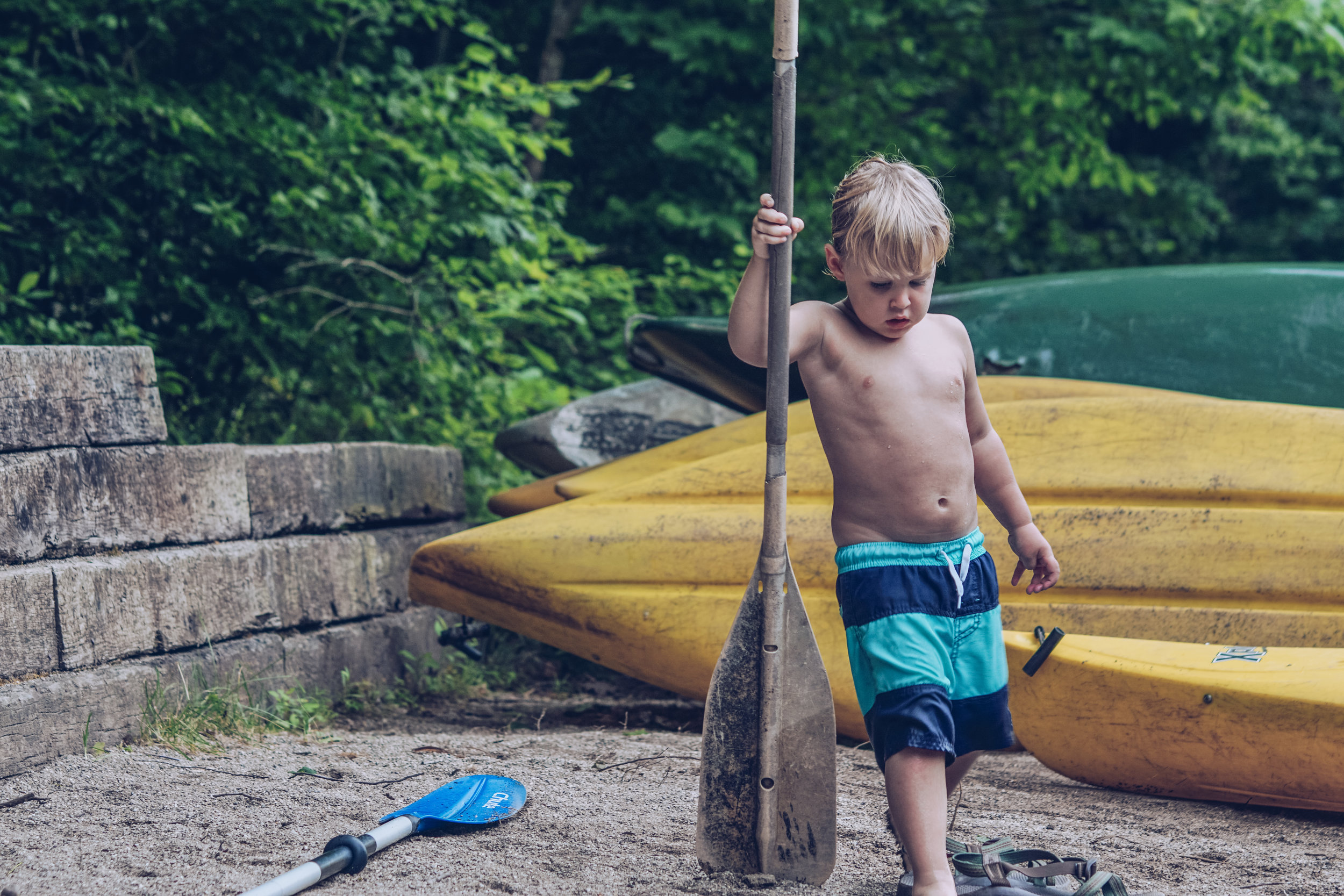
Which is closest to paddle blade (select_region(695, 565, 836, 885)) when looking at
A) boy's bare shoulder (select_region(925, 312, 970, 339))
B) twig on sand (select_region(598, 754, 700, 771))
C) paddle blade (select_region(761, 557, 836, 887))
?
paddle blade (select_region(761, 557, 836, 887))

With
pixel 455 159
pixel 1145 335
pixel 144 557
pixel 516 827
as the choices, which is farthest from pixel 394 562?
pixel 1145 335

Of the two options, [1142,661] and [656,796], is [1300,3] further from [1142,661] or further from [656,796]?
[656,796]

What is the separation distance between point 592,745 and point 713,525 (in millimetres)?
673

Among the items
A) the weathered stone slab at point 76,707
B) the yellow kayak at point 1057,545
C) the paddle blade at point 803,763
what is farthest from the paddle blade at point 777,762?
the weathered stone slab at point 76,707

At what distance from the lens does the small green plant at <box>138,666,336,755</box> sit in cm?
216

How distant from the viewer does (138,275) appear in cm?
328

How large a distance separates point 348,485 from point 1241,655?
89.7 inches

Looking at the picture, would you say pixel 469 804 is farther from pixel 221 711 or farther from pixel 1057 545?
pixel 1057 545

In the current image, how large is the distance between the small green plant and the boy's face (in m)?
1.55

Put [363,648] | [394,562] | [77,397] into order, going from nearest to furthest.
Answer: [77,397], [363,648], [394,562]

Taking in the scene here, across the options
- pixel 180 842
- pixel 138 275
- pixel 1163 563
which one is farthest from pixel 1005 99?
pixel 180 842

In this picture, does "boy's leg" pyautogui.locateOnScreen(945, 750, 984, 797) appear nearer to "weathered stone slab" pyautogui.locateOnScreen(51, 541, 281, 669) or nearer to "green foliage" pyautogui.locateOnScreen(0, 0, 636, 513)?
"weathered stone slab" pyautogui.locateOnScreen(51, 541, 281, 669)

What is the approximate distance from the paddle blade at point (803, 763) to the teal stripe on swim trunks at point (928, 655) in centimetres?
8

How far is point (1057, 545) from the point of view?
268 cm
